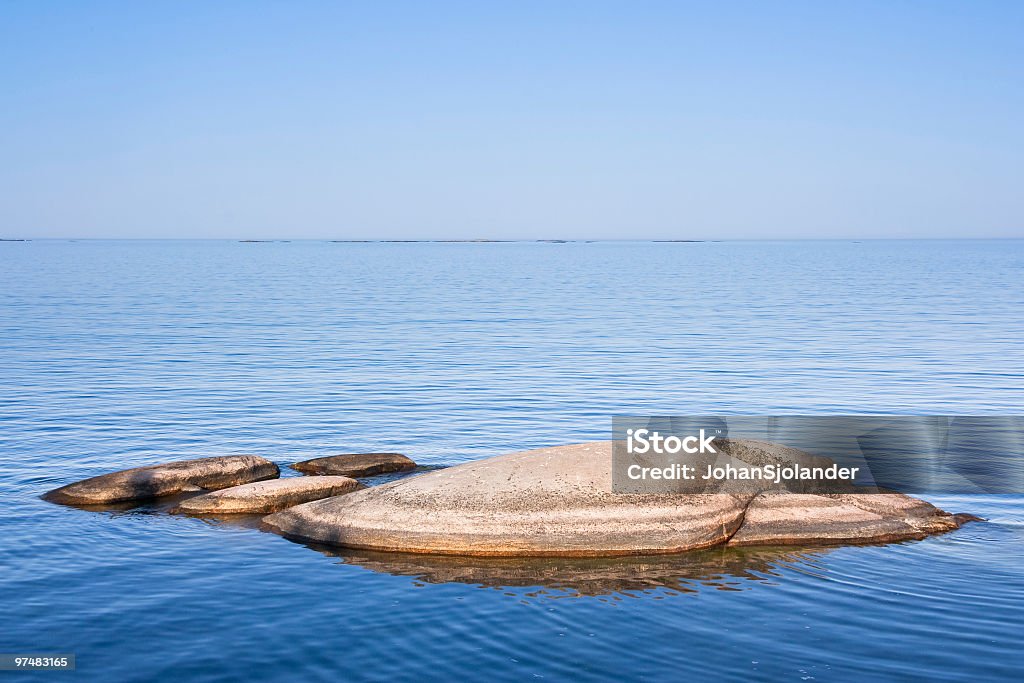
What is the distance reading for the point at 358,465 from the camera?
21828 millimetres

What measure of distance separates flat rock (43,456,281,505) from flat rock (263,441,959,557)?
10.0 ft

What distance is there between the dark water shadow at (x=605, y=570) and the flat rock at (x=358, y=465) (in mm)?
4761

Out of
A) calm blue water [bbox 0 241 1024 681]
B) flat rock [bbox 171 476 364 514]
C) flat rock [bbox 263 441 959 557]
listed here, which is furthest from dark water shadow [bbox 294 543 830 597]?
flat rock [bbox 171 476 364 514]

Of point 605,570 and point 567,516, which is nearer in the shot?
point 605,570

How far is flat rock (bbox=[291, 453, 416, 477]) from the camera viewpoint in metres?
21.6

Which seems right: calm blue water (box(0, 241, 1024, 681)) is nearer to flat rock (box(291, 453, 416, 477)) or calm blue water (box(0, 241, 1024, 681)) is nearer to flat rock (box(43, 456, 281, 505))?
flat rock (box(43, 456, 281, 505))

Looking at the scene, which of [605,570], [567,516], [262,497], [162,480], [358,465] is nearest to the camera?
[605,570]

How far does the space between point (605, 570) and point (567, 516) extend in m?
1.22

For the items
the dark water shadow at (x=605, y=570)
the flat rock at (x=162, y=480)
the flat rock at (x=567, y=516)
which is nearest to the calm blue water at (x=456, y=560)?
the dark water shadow at (x=605, y=570)

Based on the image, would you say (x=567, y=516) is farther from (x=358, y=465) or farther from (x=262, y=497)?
(x=358, y=465)

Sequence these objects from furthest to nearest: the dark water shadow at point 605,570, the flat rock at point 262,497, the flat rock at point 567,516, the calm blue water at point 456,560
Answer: the flat rock at point 262,497, the flat rock at point 567,516, the dark water shadow at point 605,570, the calm blue water at point 456,560

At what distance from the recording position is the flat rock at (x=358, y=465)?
2164 centimetres

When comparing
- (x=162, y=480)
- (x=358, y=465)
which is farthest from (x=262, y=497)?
(x=358, y=465)

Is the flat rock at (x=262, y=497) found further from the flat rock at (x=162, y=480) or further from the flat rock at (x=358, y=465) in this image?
the flat rock at (x=358, y=465)
